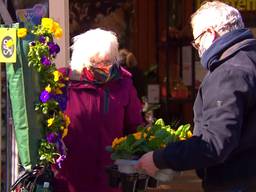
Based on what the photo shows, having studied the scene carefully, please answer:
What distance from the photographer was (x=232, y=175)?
3010 millimetres

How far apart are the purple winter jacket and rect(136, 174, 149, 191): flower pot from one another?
0.69 metres

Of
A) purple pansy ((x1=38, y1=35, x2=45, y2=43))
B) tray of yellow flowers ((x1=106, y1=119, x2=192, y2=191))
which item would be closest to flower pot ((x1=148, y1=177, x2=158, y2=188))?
tray of yellow flowers ((x1=106, y1=119, x2=192, y2=191))

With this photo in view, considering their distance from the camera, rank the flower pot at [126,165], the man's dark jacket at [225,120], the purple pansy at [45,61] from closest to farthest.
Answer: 1. the man's dark jacket at [225,120]
2. the flower pot at [126,165]
3. the purple pansy at [45,61]

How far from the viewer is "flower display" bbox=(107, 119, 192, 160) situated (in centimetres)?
342

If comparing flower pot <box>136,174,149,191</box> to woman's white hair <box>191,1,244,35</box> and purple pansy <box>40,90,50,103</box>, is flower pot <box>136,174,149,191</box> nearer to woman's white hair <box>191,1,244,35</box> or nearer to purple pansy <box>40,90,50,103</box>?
purple pansy <box>40,90,50,103</box>

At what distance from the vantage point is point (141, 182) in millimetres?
3373

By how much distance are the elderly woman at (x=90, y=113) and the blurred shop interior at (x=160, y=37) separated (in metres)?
5.15

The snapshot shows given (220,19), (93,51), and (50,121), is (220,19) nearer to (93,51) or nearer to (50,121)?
(50,121)

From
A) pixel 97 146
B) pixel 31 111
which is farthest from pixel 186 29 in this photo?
pixel 31 111

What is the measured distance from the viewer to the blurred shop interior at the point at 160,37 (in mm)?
9703

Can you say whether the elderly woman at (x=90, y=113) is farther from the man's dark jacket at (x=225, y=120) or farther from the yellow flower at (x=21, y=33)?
the man's dark jacket at (x=225, y=120)

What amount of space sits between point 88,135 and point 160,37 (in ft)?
20.6

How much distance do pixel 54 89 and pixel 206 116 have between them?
0.98 metres

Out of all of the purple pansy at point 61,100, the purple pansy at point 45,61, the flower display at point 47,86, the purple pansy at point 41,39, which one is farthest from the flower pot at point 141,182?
the purple pansy at point 41,39
